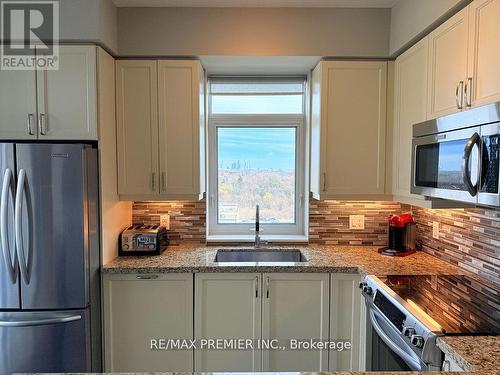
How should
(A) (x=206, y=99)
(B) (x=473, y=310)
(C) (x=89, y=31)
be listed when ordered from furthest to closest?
(A) (x=206, y=99) → (C) (x=89, y=31) → (B) (x=473, y=310)

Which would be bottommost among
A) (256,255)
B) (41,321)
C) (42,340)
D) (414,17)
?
(42,340)

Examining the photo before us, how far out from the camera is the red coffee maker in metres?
2.35

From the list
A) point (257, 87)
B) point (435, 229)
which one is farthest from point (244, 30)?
point (435, 229)

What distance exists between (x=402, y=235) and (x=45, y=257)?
2.29m

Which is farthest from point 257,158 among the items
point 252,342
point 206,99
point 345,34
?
point 252,342

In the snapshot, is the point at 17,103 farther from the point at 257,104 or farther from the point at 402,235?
the point at 402,235

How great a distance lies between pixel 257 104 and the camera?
2766 mm

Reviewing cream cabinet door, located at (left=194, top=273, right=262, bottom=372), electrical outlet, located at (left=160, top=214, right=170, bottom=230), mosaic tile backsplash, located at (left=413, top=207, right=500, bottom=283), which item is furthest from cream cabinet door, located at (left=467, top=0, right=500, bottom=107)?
electrical outlet, located at (left=160, top=214, right=170, bottom=230)

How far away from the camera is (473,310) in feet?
4.66

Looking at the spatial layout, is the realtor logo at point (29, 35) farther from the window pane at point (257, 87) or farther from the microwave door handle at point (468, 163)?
the microwave door handle at point (468, 163)

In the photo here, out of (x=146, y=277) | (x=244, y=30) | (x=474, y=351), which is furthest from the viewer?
(x=244, y=30)

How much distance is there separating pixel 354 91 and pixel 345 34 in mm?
384

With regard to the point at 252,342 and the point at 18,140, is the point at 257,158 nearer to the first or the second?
the point at 252,342

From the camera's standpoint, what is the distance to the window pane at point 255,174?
2793mm
